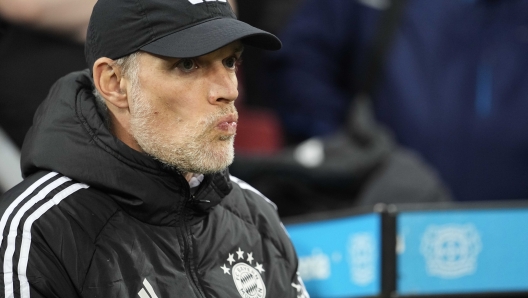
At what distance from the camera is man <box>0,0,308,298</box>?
2.36 metres

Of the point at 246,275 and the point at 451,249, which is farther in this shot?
the point at 451,249

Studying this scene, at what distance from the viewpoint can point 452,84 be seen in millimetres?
4949

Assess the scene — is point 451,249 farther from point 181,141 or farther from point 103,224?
point 103,224

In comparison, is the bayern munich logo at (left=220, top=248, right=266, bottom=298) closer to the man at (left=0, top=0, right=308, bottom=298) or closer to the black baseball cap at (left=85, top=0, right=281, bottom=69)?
the man at (left=0, top=0, right=308, bottom=298)

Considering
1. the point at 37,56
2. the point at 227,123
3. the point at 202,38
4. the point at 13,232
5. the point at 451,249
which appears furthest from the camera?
the point at 451,249

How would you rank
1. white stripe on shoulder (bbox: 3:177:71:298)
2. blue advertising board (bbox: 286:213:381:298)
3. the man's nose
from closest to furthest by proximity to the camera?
white stripe on shoulder (bbox: 3:177:71:298), the man's nose, blue advertising board (bbox: 286:213:381:298)

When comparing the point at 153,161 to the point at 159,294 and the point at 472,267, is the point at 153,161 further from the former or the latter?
the point at 472,267

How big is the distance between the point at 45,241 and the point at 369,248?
72.6 inches

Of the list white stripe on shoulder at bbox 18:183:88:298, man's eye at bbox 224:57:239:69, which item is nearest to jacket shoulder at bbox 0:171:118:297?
white stripe on shoulder at bbox 18:183:88:298

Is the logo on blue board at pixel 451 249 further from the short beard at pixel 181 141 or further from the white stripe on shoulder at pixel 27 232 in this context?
the white stripe on shoulder at pixel 27 232

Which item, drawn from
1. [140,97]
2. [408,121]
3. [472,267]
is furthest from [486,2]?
[140,97]

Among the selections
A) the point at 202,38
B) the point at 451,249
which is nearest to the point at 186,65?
the point at 202,38

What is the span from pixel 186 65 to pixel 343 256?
162cm

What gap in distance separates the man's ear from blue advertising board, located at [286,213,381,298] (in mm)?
1532
